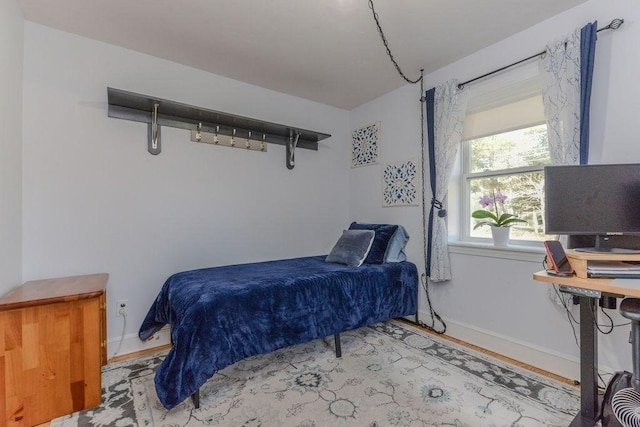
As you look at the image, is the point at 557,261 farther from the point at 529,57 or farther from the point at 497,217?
the point at 529,57

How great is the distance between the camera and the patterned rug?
156 cm

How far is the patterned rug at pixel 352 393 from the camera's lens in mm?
1557

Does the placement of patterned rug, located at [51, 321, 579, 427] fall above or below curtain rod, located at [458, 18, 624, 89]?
below

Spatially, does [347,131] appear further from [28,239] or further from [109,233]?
[28,239]

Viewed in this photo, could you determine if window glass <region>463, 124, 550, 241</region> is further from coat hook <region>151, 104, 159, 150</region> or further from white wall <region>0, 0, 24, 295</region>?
white wall <region>0, 0, 24, 295</region>

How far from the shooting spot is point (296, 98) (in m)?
3.32


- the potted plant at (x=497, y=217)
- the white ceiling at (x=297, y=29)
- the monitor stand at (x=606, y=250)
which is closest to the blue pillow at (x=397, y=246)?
the potted plant at (x=497, y=217)

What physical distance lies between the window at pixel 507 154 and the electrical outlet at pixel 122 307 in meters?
2.90

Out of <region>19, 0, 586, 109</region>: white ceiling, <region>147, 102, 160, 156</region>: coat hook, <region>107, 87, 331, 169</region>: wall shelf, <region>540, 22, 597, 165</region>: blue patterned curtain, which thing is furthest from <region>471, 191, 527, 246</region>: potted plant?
<region>147, 102, 160, 156</region>: coat hook

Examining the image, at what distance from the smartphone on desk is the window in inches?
29.3

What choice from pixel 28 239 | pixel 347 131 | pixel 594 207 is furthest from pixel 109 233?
pixel 594 207

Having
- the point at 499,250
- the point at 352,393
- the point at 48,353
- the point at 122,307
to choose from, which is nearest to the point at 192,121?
the point at 122,307

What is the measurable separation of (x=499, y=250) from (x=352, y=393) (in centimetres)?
152

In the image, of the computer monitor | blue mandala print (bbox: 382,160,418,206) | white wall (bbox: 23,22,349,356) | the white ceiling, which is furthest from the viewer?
blue mandala print (bbox: 382,160,418,206)
